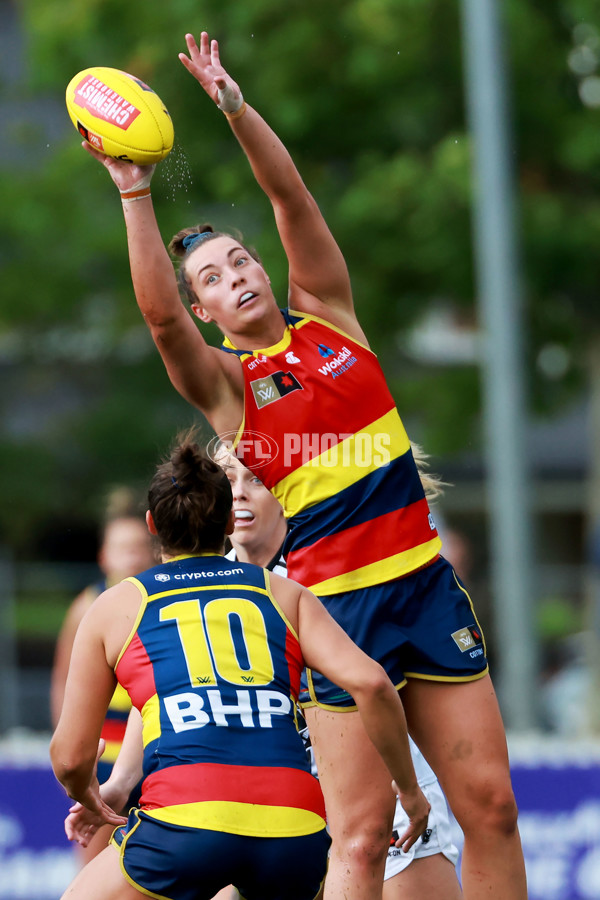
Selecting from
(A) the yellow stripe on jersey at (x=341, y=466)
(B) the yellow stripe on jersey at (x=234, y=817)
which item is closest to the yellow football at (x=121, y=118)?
(A) the yellow stripe on jersey at (x=341, y=466)

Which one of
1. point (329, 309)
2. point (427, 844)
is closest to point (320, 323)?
point (329, 309)

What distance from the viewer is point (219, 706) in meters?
3.21

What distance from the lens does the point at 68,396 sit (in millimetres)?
14805

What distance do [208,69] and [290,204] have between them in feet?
1.55

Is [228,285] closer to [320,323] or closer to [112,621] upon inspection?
[320,323]

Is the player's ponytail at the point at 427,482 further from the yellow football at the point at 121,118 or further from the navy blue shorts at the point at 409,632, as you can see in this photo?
the yellow football at the point at 121,118

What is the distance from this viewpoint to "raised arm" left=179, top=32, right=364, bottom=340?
3855 millimetres

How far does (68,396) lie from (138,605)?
462 inches

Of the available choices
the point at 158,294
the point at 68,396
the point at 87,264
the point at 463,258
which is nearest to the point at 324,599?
the point at 158,294

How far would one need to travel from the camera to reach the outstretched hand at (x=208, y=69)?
382 cm

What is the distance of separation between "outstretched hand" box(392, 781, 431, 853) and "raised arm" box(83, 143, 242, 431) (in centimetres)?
130

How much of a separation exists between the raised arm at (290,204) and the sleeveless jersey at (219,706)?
3.83 feet

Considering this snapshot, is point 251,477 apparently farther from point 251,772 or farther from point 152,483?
point 251,772

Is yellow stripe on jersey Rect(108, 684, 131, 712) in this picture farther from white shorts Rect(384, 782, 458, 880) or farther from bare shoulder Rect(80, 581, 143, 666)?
bare shoulder Rect(80, 581, 143, 666)
